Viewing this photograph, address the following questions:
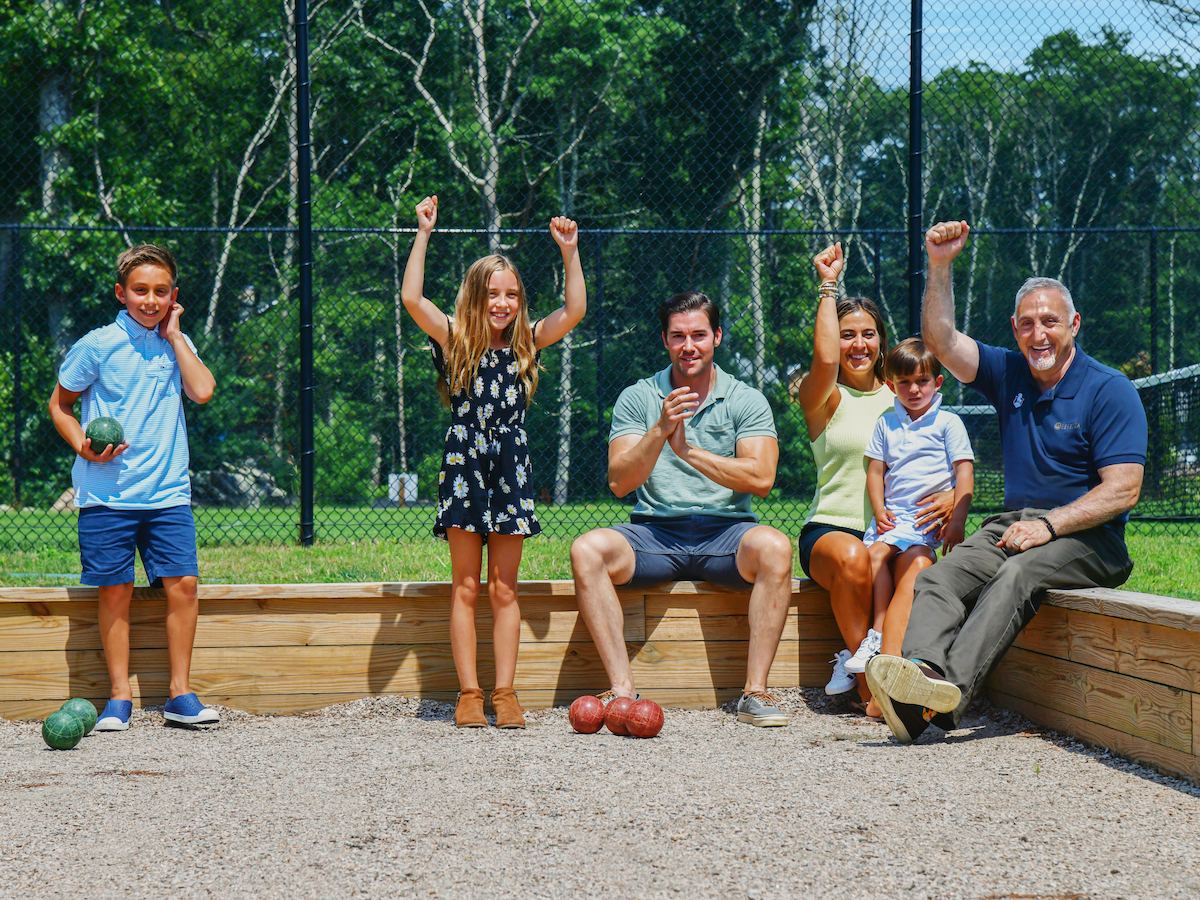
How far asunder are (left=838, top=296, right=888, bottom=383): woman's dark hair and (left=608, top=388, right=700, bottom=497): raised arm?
813mm

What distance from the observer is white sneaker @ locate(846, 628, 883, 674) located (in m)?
3.60

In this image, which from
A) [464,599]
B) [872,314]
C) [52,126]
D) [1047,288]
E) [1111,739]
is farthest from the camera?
[52,126]

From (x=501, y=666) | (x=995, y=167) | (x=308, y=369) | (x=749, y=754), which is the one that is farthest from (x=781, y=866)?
(x=995, y=167)

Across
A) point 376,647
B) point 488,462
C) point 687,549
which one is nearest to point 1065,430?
point 687,549

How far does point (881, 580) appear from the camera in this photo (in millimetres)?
3648

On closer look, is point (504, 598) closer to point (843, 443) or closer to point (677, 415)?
point (677, 415)

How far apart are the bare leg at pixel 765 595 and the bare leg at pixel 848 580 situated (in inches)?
5.6

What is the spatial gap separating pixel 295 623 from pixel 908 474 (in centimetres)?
224

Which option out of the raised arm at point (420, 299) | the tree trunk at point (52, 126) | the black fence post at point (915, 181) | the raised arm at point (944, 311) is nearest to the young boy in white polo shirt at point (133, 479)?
the raised arm at point (420, 299)

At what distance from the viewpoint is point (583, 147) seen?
17.0 meters

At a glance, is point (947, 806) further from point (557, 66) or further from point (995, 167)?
point (995, 167)

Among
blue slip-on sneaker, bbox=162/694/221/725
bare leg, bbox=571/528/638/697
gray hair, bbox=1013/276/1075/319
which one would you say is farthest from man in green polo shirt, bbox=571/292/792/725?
blue slip-on sneaker, bbox=162/694/221/725

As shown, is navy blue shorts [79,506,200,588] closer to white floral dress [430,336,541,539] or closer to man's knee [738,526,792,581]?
white floral dress [430,336,541,539]

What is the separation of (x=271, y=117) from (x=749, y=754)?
1572 centimetres
